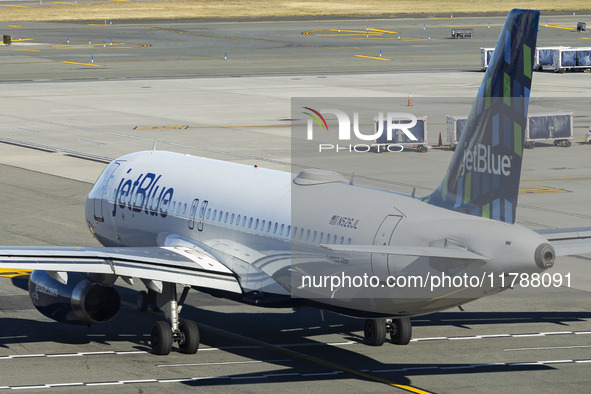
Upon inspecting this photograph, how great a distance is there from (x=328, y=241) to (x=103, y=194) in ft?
Answer: 37.5

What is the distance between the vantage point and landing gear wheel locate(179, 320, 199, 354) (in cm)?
3144

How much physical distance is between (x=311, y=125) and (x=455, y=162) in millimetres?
58871

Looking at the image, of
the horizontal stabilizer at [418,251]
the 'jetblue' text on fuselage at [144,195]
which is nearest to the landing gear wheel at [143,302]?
the 'jetblue' text on fuselage at [144,195]

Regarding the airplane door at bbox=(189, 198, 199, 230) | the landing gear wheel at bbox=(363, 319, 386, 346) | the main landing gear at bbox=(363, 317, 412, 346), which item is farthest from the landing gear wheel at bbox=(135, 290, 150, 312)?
the landing gear wheel at bbox=(363, 319, 386, 346)

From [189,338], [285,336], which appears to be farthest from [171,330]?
[285,336]

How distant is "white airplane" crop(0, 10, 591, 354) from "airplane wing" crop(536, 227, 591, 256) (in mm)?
40

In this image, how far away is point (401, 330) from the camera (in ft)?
107

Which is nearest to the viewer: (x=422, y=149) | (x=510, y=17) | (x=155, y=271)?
(x=510, y=17)

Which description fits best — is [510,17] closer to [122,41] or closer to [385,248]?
[385,248]

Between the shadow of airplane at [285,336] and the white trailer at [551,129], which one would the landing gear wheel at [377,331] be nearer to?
Result: the shadow of airplane at [285,336]

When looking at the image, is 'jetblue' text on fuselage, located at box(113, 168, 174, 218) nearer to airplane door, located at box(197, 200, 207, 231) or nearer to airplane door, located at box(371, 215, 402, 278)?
airplane door, located at box(197, 200, 207, 231)

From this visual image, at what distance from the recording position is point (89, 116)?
90.7m

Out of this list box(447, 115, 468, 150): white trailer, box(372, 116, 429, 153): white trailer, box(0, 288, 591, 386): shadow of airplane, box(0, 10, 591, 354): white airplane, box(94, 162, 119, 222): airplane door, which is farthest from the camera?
box(372, 116, 429, 153): white trailer

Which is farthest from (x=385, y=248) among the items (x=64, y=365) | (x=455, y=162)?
(x=64, y=365)
